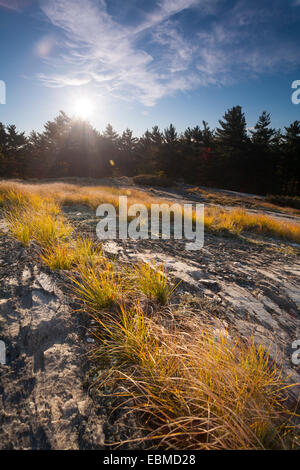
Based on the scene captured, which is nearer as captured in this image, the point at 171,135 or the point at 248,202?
the point at 248,202

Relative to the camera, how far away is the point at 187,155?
28719mm

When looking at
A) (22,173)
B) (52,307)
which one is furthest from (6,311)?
(22,173)

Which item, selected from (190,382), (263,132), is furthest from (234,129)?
(190,382)

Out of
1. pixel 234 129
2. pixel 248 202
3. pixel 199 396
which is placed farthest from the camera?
pixel 234 129

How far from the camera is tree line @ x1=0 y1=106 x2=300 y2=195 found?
26531mm

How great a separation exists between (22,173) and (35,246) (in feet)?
109

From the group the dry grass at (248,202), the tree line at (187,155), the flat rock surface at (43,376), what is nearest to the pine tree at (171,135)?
the tree line at (187,155)

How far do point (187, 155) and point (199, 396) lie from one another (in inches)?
1212

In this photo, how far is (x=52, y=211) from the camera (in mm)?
3734

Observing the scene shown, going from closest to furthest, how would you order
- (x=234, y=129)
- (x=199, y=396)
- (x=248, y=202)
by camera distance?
(x=199, y=396) → (x=248, y=202) → (x=234, y=129)

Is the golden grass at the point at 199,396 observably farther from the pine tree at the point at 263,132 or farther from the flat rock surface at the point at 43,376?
the pine tree at the point at 263,132

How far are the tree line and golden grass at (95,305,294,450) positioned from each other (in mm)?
25445

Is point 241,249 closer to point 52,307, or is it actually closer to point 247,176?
point 52,307

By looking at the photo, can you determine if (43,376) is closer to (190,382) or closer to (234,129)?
(190,382)
